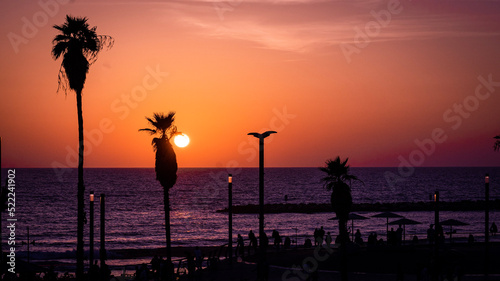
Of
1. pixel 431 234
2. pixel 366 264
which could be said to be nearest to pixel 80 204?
pixel 366 264

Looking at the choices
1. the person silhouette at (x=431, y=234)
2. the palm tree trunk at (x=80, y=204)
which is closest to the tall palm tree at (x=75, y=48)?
the palm tree trunk at (x=80, y=204)

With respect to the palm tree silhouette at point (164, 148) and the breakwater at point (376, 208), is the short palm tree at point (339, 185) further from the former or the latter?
the breakwater at point (376, 208)

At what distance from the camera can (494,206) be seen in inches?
5659

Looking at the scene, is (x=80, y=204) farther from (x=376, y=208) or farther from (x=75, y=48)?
(x=376, y=208)

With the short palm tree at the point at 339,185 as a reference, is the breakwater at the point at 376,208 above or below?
below

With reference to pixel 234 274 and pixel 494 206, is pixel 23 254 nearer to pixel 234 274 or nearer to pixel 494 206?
pixel 234 274

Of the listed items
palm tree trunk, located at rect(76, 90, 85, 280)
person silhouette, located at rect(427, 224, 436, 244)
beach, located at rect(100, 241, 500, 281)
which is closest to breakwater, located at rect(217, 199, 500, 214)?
person silhouette, located at rect(427, 224, 436, 244)

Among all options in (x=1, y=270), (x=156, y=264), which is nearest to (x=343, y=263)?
(x=156, y=264)

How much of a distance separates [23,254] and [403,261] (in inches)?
1702

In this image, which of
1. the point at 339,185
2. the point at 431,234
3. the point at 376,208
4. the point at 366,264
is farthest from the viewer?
the point at 376,208

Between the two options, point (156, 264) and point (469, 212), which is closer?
point (156, 264)

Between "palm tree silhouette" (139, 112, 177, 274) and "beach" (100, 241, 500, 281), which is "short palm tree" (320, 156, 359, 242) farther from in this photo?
"palm tree silhouette" (139, 112, 177, 274)

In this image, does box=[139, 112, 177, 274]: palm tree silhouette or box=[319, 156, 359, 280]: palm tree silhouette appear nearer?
box=[319, 156, 359, 280]: palm tree silhouette

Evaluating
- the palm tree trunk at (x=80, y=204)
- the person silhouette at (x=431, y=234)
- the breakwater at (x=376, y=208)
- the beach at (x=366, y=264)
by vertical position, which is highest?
the palm tree trunk at (x=80, y=204)
